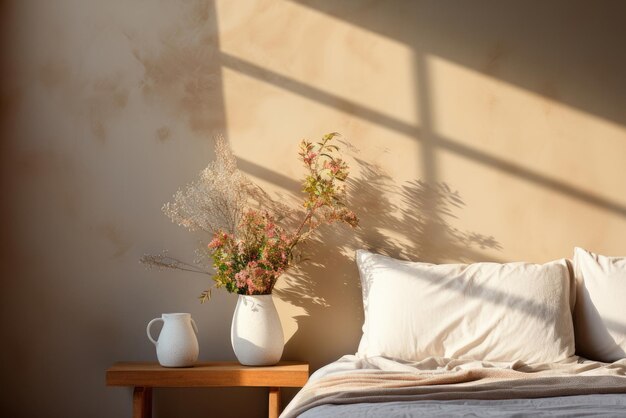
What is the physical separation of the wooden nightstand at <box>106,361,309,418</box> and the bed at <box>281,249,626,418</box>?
0.26m

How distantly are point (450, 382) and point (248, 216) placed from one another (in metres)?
1.33

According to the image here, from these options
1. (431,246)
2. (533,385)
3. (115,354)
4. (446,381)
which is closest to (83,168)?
(115,354)

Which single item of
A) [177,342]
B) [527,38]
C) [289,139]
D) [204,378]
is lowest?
[204,378]

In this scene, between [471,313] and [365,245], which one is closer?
[471,313]

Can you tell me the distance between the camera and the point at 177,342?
11.9ft

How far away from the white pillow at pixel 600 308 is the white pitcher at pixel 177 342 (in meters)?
→ 1.82

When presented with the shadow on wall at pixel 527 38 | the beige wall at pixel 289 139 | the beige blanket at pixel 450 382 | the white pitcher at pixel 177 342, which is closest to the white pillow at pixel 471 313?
the beige blanket at pixel 450 382

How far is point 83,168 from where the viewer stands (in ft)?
13.1

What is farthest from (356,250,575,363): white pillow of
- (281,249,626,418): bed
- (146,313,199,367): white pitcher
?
(146,313,199,367): white pitcher

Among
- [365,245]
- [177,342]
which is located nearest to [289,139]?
[365,245]

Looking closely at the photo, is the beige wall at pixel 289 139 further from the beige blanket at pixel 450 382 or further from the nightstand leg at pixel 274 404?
the beige blanket at pixel 450 382

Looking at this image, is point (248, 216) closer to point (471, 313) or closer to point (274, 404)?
point (274, 404)

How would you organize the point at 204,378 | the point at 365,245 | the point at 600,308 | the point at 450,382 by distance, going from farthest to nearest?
1. the point at 365,245
2. the point at 600,308
3. the point at 204,378
4. the point at 450,382

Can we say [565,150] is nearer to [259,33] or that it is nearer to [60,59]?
[259,33]
